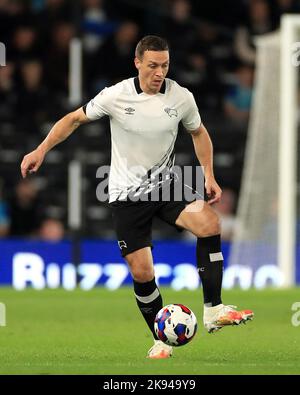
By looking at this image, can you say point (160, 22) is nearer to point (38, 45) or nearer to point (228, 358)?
point (38, 45)

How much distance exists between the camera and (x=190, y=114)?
8.41m

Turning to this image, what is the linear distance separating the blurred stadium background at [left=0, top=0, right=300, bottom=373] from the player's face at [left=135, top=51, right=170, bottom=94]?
7.01 m

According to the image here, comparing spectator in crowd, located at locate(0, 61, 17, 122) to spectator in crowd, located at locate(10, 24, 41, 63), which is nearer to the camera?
spectator in crowd, located at locate(0, 61, 17, 122)

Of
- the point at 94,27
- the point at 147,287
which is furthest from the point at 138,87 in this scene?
the point at 94,27

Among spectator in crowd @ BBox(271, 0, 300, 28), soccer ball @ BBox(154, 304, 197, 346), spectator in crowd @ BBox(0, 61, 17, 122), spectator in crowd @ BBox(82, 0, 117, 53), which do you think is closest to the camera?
soccer ball @ BBox(154, 304, 197, 346)

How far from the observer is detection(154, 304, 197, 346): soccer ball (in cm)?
796

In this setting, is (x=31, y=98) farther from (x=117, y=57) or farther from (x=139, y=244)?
(x=139, y=244)

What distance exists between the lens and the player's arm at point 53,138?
8.12 m

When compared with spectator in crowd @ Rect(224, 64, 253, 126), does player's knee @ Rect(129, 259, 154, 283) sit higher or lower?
lower

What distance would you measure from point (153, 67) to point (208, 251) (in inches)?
46.7

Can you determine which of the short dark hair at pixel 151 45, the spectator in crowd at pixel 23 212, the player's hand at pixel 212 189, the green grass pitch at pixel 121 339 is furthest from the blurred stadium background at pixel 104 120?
the short dark hair at pixel 151 45

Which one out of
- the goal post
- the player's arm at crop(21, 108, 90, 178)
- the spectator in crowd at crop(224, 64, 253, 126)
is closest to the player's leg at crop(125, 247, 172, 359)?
the player's arm at crop(21, 108, 90, 178)

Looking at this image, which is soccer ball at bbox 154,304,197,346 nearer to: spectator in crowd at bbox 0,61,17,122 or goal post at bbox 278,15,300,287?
goal post at bbox 278,15,300,287

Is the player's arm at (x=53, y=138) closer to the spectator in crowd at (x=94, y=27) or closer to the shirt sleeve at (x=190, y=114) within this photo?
the shirt sleeve at (x=190, y=114)
